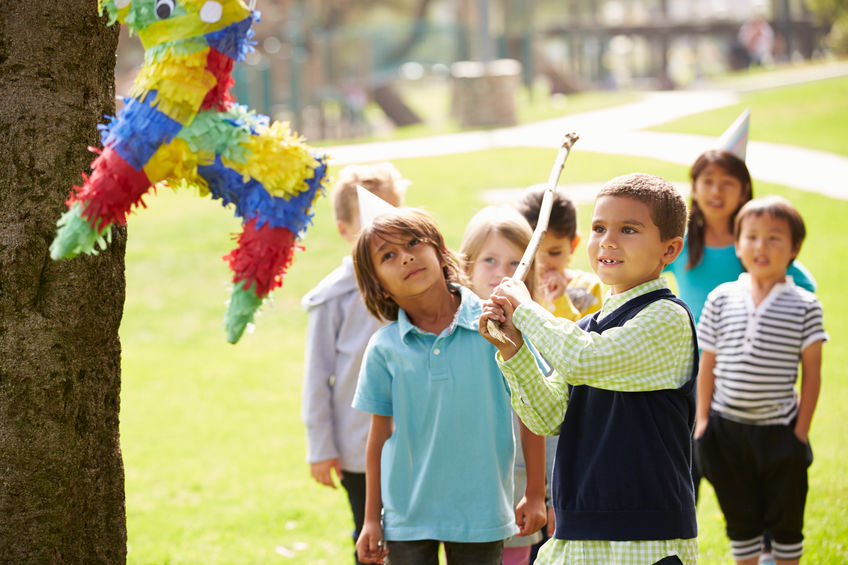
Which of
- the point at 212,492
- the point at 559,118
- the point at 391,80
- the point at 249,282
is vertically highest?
the point at 391,80

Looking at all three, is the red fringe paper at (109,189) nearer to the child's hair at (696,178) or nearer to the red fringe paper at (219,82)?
the red fringe paper at (219,82)

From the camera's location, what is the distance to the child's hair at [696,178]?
3.45 metres

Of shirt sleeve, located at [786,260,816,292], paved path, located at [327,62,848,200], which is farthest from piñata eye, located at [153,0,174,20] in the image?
paved path, located at [327,62,848,200]

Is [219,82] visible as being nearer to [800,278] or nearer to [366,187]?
[366,187]

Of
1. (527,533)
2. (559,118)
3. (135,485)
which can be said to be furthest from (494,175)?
(527,533)

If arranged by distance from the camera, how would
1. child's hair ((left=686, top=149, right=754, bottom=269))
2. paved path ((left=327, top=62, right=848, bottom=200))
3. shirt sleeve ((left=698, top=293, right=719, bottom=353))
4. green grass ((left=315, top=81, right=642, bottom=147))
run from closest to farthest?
shirt sleeve ((left=698, top=293, right=719, bottom=353)) < child's hair ((left=686, top=149, right=754, bottom=269)) < paved path ((left=327, top=62, right=848, bottom=200)) < green grass ((left=315, top=81, right=642, bottom=147))

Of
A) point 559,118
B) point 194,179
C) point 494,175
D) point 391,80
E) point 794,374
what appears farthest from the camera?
point 391,80

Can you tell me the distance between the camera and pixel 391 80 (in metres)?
20.9

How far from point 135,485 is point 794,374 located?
3.14m

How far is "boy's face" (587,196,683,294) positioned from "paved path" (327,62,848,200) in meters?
6.99

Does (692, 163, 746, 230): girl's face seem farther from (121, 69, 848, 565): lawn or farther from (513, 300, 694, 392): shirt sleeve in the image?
(513, 300, 694, 392): shirt sleeve

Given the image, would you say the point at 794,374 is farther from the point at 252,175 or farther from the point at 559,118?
the point at 559,118

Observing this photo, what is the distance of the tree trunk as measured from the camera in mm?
2234

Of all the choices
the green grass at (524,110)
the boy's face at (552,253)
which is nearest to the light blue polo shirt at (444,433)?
the boy's face at (552,253)
